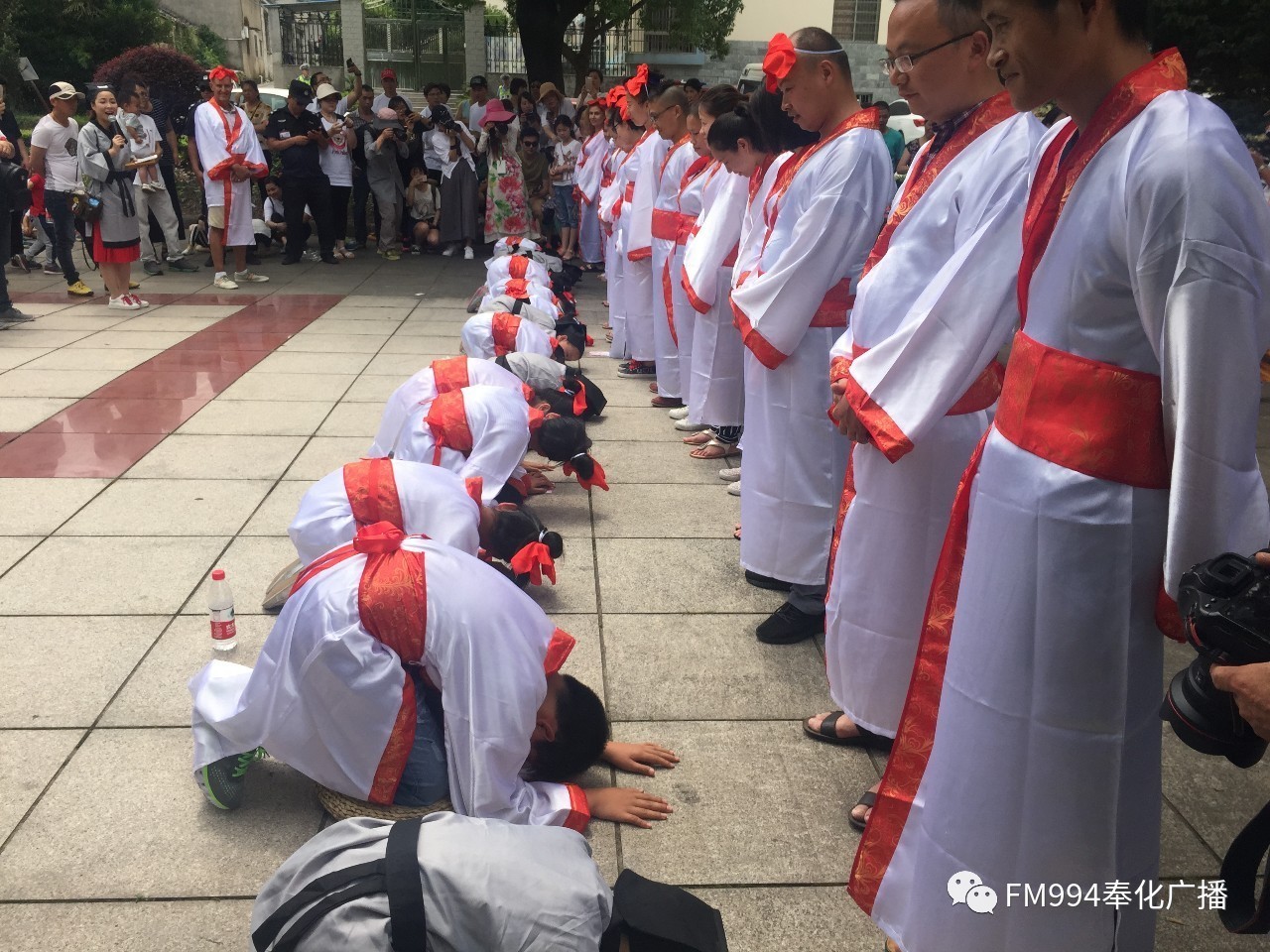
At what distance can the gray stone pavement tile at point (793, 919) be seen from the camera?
2.18 metres

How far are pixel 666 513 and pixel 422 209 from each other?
28.4 feet

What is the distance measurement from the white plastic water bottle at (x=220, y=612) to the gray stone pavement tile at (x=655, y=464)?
81.4 inches

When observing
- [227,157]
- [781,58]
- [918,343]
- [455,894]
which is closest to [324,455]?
[781,58]

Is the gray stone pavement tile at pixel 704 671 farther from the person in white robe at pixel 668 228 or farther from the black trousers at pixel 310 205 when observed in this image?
the black trousers at pixel 310 205

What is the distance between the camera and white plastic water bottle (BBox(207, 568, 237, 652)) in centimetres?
327

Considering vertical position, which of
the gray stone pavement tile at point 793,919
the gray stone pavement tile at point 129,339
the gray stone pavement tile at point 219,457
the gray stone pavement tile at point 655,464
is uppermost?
the gray stone pavement tile at point 129,339

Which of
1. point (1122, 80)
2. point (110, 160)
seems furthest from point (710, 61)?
point (1122, 80)

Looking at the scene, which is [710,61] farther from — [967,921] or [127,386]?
[967,921]

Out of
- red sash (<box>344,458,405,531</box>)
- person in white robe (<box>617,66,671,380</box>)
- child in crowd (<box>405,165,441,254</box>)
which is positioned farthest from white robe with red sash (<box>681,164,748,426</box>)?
child in crowd (<box>405,165,441,254</box>)

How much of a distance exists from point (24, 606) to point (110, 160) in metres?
5.87

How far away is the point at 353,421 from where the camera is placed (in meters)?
5.80

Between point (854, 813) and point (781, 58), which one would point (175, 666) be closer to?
point (854, 813)

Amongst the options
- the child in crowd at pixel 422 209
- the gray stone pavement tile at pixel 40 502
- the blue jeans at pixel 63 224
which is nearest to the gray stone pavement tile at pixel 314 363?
the gray stone pavement tile at pixel 40 502

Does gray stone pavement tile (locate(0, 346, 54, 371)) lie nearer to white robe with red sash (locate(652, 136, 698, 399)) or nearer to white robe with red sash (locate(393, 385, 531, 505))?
white robe with red sash (locate(652, 136, 698, 399))
